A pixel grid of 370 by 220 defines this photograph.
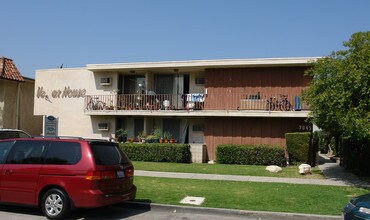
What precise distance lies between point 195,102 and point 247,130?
3.32 meters

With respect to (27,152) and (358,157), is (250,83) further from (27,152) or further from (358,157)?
(27,152)

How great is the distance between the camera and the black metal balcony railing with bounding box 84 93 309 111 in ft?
71.3

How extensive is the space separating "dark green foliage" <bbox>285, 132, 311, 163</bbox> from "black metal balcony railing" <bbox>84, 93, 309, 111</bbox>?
86.1 inches

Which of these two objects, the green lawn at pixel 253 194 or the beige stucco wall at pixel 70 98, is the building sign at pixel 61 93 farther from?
the green lawn at pixel 253 194

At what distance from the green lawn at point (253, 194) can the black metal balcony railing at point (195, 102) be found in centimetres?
907

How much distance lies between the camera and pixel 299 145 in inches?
765

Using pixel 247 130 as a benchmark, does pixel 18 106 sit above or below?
above

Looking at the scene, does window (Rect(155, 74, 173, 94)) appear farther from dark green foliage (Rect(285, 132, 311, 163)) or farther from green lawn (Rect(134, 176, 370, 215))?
green lawn (Rect(134, 176, 370, 215))

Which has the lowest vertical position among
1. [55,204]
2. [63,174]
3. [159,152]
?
A: [55,204]

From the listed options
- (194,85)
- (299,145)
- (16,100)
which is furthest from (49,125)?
(299,145)

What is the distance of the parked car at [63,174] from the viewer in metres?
8.47

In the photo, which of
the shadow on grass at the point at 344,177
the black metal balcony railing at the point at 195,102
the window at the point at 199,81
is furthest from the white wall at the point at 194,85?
the shadow on grass at the point at 344,177

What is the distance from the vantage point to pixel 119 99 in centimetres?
2467

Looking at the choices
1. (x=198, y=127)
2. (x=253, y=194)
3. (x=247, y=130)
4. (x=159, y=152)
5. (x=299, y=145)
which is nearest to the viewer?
(x=253, y=194)
